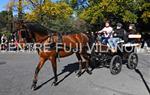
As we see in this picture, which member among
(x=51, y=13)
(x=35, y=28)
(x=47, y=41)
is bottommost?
(x=47, y=41)

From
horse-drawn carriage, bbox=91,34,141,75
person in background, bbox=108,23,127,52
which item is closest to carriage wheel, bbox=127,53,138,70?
horse-drawn carriage, bbox=91,34,141,75

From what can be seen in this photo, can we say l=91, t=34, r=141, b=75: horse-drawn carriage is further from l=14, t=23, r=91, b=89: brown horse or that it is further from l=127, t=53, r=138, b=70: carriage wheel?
l=14, t=23, r=91, b=89: brown horse

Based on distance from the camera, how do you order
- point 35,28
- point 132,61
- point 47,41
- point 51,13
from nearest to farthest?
1. point 35,28
2. point 47,41
3. point 132,61
4. point 51,13

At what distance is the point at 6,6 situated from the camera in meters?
45.6

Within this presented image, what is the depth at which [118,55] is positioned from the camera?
14.6 meters

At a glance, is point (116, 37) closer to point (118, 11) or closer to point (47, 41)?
point (47, 41)

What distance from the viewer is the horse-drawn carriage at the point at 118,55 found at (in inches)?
563

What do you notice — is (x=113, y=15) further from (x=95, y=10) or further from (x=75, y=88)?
(x=75, y=88)

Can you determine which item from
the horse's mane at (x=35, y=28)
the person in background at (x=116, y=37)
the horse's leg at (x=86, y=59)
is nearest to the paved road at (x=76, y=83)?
the horse's leg at (x=86, y=59)

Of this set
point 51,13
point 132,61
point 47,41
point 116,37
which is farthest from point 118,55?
point 51,13

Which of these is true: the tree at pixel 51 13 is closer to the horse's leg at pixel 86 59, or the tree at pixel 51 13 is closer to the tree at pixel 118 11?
the tree at pixel 118 11

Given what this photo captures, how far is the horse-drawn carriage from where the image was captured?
14.3 metres

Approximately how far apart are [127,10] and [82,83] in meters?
25.5

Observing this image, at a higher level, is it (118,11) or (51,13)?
(51,13)
